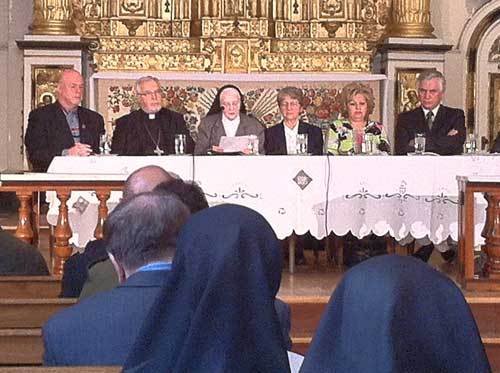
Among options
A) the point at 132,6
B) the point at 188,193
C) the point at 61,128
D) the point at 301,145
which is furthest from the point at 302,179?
the point at 132,6

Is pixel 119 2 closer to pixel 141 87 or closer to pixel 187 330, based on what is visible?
pixel 141 87

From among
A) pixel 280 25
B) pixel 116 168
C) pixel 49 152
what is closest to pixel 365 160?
pixel 116 168

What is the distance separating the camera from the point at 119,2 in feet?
43.9

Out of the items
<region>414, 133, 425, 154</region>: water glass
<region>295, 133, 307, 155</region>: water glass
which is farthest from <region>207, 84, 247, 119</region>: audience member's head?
<region>414, 133, 425, 154</region>: water glass

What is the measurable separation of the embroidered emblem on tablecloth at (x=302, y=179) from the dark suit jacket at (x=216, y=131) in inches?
42.4

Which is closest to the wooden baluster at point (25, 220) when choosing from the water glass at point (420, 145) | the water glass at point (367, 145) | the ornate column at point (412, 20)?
the water glass at point (367, 145)

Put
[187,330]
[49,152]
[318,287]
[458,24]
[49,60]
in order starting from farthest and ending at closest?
[458,24] → [49,60] → [49,152] → [318,287] → [187,330]

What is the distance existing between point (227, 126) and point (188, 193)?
18.1 ft

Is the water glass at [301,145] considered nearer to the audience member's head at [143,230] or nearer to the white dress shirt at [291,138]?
the white dress shirt at [291,138]

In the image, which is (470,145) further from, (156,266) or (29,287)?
(156,266)

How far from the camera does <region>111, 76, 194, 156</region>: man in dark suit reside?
9.73 meters

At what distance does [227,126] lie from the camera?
966 centimetres

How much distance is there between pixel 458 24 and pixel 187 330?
11779 mm

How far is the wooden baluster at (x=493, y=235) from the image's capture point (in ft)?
25.6
